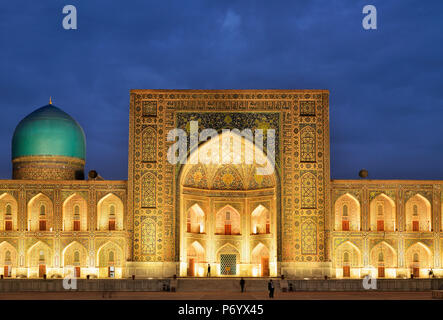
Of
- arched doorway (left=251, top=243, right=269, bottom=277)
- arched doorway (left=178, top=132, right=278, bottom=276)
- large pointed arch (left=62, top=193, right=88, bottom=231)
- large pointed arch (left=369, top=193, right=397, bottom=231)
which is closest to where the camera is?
large pointed arch (left=62, top=193, right=88, bottom=231)

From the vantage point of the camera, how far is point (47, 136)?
25250mm

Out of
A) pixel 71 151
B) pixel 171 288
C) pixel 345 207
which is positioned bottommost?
pixel 171 288

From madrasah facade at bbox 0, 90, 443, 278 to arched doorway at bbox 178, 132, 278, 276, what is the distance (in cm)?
22

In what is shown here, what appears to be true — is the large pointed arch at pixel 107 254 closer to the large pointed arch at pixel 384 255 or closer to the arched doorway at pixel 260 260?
the arched doorway at pixel 260 260

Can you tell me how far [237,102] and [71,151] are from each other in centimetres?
747

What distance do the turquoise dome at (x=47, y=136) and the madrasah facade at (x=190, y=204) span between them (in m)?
2.71

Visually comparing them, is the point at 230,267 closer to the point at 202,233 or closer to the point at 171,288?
the point at 202,233

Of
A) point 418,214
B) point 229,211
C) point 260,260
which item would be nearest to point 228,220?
point 229,211

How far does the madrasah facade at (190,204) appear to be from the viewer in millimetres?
21969

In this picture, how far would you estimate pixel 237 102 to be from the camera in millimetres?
22484

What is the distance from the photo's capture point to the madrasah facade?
72.1 feet

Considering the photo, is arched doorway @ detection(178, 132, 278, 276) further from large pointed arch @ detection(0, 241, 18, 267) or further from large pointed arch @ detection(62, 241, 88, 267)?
large pointed arch @ detection(0, 241, 18, 267)

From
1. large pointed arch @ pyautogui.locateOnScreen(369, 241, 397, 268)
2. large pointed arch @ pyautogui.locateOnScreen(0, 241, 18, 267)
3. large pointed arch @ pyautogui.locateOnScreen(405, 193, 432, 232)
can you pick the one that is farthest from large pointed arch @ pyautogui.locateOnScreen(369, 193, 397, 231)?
large pointed arch @ pyautogui.locateOnScreen(0, 241, 18, 267)
